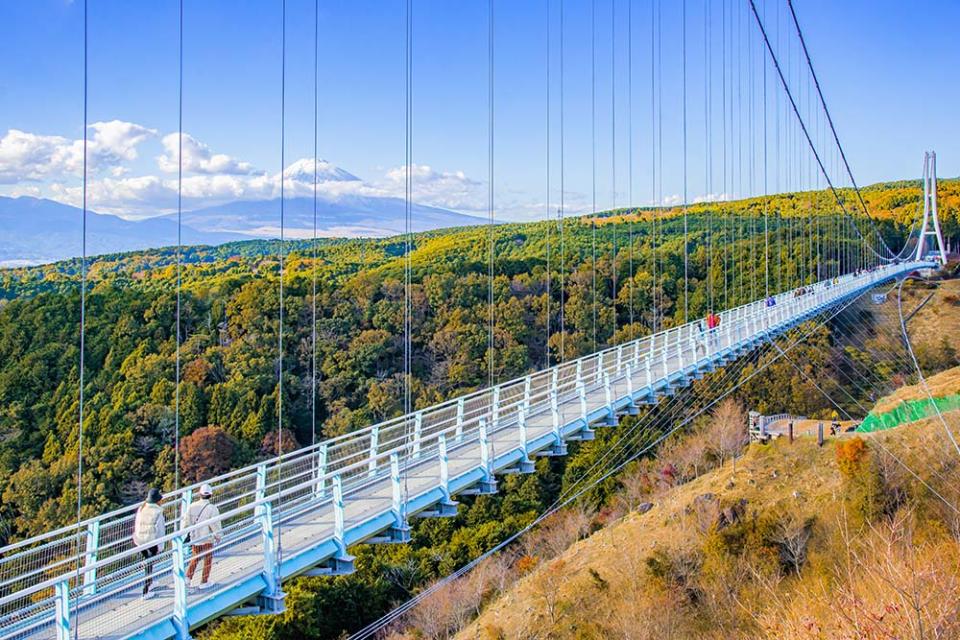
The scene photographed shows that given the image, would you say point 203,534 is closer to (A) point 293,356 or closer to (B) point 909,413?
(A) point 293,356

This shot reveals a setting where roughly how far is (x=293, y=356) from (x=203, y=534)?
23241mm

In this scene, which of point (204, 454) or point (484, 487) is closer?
point (484, 487)

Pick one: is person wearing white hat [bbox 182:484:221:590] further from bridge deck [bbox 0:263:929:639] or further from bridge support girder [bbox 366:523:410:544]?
bridge support girder [bbox 366:523:410:544]

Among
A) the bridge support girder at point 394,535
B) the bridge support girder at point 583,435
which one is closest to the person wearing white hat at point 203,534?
the bridge support girder at point 394,535

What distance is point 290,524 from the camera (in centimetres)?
749

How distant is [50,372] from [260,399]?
18.8ft

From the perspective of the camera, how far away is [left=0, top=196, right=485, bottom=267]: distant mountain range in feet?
54.1

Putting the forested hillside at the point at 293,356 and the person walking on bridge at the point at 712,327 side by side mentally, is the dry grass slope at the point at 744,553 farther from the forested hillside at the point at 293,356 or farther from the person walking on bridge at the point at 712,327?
the person walking on bridge at the point at 712,327

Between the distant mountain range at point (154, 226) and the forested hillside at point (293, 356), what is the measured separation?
2092 millimetres

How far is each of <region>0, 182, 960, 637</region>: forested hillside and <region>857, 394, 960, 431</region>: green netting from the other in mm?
6394

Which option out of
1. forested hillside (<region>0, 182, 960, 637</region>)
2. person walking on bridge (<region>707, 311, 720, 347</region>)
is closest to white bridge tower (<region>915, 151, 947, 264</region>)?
forested hillside (<region>0, 182, 960, 637</region>)

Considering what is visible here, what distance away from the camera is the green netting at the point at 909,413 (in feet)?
87.8

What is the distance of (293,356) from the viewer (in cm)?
2905

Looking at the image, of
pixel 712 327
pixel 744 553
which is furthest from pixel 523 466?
pixel 744 553
